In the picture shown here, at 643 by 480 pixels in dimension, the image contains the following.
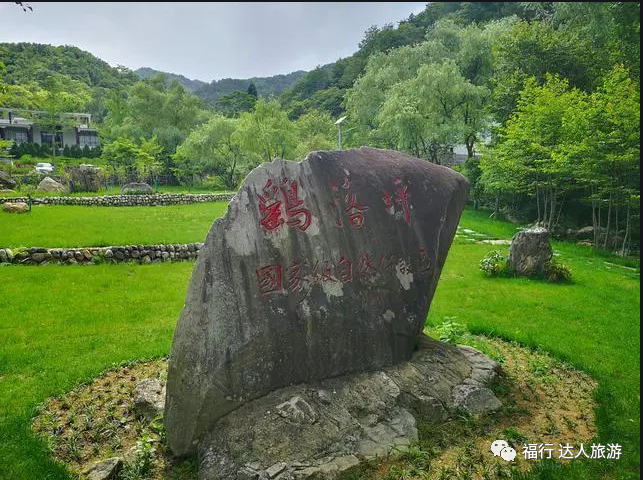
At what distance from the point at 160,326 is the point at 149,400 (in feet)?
10.0

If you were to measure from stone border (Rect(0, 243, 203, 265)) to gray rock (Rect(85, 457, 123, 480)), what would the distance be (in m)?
7.65

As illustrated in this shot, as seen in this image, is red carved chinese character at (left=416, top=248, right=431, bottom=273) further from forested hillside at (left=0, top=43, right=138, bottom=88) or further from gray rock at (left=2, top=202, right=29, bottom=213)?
forested hillside at (left=0, top=43, right=138, bottom=88)

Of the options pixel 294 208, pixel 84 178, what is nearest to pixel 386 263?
pixel 294 208

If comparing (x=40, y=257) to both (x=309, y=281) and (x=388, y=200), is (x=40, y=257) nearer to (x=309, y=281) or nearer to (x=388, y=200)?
(x=309, y=281)

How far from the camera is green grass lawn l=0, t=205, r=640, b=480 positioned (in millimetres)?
4883

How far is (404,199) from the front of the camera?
17.9 ft

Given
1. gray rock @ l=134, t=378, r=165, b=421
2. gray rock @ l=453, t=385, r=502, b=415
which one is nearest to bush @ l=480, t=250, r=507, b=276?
gray rock @ l=453, t=385, r=502, b=415

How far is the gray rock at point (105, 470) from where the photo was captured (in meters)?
4.07

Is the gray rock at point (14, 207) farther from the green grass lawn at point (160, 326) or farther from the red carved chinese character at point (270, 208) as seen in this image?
the red carved chinese character at point (270, 208)

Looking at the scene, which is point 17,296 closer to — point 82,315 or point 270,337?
point 82,315

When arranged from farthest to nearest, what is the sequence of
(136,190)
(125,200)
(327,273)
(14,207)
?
1. (136,190)
2. (125,200)
3. (14,207)
4. (327,273)

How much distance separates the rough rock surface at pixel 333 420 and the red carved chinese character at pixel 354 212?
5.61 feet

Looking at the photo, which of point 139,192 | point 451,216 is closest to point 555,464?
point 451,216

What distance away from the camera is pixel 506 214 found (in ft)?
78.9
